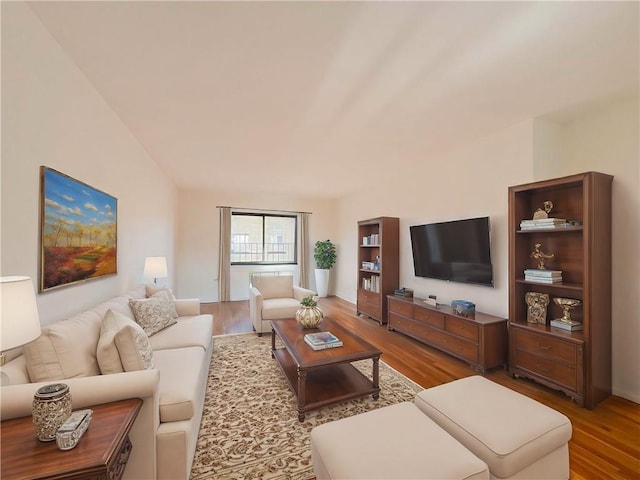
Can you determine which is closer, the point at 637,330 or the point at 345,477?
the point at 345,477

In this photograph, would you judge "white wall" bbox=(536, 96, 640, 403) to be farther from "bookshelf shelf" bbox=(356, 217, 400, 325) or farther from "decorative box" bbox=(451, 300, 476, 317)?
"bookshelf shelf" bbox=(356, 217, 400, 325)

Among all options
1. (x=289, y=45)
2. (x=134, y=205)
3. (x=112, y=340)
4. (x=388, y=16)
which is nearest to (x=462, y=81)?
(x=388, y=16)

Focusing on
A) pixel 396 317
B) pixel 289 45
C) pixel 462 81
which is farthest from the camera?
pixel 396 317

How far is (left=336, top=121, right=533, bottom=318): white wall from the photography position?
2965 millimetres

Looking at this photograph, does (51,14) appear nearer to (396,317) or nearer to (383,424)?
(383,424)

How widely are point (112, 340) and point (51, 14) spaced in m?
1.83

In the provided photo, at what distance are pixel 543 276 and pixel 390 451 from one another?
2.26m

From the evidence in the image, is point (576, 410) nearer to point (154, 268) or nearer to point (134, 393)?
point (134, 393)

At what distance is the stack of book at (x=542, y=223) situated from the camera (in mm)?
2422

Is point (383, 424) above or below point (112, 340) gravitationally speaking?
below

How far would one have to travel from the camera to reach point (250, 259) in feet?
21.7

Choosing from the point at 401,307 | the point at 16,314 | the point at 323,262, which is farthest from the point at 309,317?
the point at 323,262

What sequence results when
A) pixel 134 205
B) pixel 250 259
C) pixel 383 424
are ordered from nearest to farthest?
pixel 383 424 → pixel 134 205 → pixel 250 259

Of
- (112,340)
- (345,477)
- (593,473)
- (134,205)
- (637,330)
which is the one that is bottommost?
(593,473)
